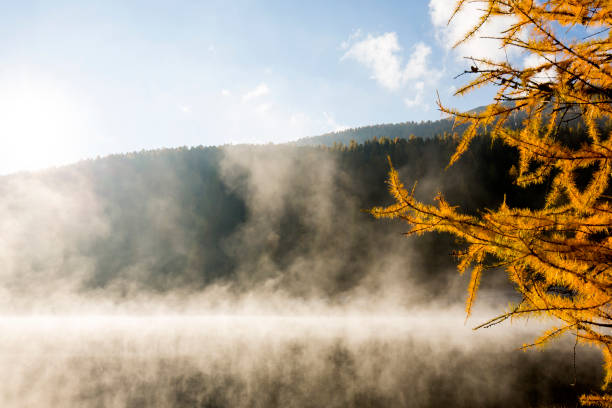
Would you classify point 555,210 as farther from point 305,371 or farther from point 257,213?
point 257,213

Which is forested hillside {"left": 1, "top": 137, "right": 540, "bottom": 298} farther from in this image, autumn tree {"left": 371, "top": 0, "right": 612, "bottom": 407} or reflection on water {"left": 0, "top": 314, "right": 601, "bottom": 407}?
autumn tree {"left": 371, "top": 0, "right": 612, "bottom": 407}

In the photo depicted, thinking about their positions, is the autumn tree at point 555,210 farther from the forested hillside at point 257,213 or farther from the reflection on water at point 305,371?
the forested hillside at point 257,213

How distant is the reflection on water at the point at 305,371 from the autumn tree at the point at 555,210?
5584mm

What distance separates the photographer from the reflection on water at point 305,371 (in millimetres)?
7996

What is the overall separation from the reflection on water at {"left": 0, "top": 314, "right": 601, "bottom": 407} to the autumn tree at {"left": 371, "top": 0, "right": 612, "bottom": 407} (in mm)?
5584

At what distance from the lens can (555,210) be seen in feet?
4.90

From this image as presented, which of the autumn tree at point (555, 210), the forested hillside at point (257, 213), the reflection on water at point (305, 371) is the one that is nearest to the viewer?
the autumn tree at point (555, 210)

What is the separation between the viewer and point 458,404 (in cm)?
758

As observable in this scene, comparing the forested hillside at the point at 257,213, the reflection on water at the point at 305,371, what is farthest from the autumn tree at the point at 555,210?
the forested hillside at the point at 257,213

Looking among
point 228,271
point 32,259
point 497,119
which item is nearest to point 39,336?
point 228,271

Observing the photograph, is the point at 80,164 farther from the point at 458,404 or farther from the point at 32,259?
the point at 458,404

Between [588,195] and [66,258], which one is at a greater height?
[588,195]

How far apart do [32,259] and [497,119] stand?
53.9 metres

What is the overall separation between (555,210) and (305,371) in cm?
994
